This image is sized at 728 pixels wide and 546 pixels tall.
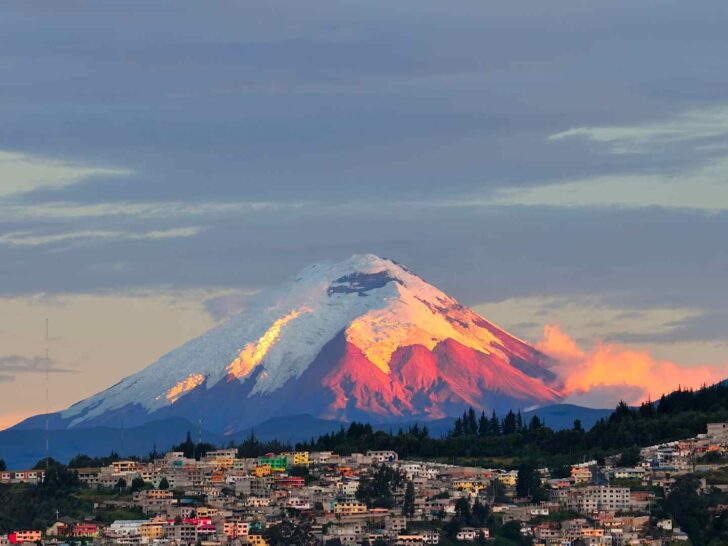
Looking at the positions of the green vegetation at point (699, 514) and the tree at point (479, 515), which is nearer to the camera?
the green vegetation at point (699, 514)

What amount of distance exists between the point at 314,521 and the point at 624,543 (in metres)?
23.7

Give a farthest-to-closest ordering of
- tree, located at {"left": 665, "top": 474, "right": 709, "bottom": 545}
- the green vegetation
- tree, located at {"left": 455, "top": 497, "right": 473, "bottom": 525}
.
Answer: tree, located at {"left": 455, "top": 497, "right": 473, "bottom": 525}
tree, located at {"left": 665, "top": 474, "right": 709, "bottom": 545}
the green vegetation

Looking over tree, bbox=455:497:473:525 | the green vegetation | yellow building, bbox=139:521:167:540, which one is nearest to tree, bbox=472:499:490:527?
tree, bbox=455:497:473:525

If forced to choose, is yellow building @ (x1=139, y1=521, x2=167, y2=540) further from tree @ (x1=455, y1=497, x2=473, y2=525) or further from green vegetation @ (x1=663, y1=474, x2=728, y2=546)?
green vegetation @ (x1=663, y1=474, x2=728, y2=546)

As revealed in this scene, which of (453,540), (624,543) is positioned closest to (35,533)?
(453,540)

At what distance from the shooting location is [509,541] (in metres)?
192

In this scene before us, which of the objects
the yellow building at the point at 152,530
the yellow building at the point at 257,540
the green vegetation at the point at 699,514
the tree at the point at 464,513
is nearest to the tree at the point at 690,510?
the green vegetation at the point at 699,514

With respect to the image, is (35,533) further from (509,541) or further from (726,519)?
(726,519)

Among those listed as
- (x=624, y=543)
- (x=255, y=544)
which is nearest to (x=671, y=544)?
(x=624, y=543)

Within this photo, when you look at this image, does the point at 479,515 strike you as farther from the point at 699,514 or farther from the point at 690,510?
the point at 699,514

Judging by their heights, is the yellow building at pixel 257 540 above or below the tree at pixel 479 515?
below

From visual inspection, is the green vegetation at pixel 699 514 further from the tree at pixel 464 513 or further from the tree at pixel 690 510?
the tree at pixel 464 513

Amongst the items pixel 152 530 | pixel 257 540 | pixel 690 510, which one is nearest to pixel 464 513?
pixel 257 540

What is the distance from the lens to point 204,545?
19112 cm
